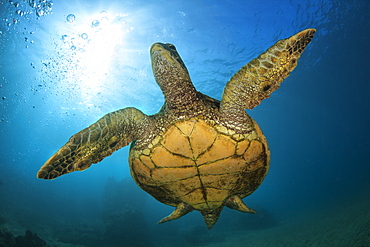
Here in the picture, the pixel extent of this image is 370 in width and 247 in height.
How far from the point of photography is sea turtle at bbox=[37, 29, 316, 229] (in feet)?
9.45

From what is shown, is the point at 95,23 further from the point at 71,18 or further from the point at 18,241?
the point at 18,241

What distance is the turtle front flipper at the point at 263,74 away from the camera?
2768 mm

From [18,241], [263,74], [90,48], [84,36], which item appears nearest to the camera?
[263,74]

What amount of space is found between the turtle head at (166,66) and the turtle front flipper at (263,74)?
2.63ft

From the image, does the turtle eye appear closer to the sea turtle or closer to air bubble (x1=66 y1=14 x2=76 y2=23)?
the sea turtle

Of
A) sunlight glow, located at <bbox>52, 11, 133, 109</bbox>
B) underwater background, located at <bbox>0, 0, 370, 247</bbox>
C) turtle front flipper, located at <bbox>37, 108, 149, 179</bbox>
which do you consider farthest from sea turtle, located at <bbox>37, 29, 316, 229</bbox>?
sunlight glow, located at <bbox>52, 11, 133, 109</bbox>

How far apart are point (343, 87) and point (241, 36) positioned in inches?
959

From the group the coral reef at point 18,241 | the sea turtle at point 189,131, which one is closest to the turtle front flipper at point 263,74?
the sea turtle at point 189,131

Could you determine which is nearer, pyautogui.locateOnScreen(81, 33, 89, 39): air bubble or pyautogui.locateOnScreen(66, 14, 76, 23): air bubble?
pyautogui.locateOnScreen(66, 14, 76, 23): air bubble

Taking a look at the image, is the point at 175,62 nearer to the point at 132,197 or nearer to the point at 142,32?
the point at 142,32

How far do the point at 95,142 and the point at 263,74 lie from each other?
2774mm

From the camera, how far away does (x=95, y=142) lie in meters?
3.06

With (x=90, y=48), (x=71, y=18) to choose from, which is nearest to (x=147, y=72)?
(x=90, y=48)

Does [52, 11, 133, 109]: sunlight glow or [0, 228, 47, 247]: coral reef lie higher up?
[52, 11, 133, 109]: sunlight glow
